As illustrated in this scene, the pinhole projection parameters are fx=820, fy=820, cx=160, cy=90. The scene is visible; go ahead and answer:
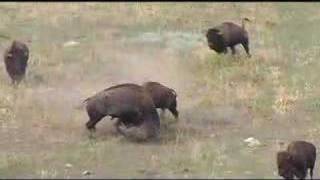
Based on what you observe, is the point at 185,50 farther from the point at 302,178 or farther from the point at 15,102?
the point at 302,178

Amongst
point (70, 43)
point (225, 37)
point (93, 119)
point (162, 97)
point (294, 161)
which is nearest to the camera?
point (294, 161)

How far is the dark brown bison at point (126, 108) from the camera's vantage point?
42.9ft

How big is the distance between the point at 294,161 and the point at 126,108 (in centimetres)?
344

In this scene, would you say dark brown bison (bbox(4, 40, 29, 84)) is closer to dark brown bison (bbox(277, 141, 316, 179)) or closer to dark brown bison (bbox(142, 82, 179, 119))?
dark brown bison (bbox(142, 82, 179, 119))

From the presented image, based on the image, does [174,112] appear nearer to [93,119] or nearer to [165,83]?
[93,119]

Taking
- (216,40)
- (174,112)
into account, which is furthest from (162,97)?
(216,40)

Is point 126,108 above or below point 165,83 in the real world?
above

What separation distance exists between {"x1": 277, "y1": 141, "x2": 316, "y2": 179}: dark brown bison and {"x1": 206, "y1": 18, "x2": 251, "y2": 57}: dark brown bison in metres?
7.16

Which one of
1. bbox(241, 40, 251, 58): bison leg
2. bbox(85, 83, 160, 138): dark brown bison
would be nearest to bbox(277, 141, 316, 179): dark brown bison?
bbox(85, 83, 160, 138): dark brown bison

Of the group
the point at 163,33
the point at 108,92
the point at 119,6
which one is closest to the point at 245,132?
the point at 108,92

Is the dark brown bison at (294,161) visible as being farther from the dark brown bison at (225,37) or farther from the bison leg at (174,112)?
the dark brown bison at (225,37)

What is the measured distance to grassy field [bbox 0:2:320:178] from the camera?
39.6 feet

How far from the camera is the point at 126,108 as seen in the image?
13.1 metres

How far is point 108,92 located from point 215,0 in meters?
12.2
